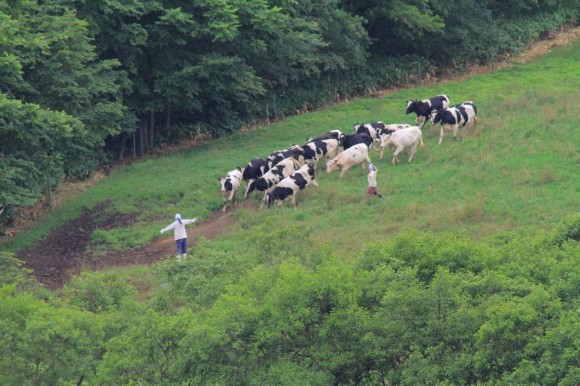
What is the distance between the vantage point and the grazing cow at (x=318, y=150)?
35.2m

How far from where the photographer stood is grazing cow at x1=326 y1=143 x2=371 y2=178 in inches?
1328

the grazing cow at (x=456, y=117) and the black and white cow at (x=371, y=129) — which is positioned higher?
the grazing cow at (x=456, y=117)

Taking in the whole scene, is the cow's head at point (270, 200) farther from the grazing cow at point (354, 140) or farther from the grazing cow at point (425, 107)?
the grazing cow at point (425, 107)

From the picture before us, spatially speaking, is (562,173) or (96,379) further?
(562,173)

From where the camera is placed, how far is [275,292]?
17891 mm

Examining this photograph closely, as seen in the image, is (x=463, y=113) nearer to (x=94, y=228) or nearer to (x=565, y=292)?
(x=94, y=228)

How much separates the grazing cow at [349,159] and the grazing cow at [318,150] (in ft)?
4.17

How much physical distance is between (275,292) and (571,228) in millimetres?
6039

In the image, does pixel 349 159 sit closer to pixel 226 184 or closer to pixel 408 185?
pixel 408 185

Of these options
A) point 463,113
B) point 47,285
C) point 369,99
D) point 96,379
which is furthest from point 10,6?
point 96,379

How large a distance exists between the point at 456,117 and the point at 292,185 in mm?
6180

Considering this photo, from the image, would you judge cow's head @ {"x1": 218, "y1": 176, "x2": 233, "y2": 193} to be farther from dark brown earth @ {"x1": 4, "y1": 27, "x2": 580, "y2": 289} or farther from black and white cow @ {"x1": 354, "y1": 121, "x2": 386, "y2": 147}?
black and white cow @ {"x1": 354, "y1": 121, "x2": 386, "y2": 147}

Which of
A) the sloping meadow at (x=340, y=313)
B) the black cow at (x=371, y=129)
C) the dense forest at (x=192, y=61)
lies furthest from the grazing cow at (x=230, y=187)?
the sloping meadow at (x=340, y=313)

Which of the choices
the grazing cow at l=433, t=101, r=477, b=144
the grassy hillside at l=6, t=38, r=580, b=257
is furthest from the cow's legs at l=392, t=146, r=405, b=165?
the grazing cow at l=433, t=101, r=477, b=144
